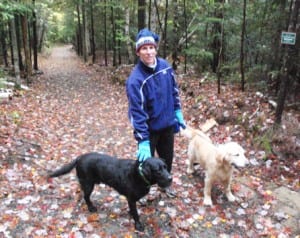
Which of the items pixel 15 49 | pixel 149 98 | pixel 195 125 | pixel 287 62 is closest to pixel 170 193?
pixel 149 98

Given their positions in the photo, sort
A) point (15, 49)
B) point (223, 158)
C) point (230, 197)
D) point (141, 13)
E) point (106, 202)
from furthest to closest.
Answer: point (141, 13), point (15, 49), point (230, 197), point (106, 202), point (223, 158)

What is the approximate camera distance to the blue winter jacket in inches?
146

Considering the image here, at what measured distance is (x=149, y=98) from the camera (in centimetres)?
382

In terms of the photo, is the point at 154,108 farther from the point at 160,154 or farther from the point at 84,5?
the point at 84,5

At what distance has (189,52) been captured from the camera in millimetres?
11688

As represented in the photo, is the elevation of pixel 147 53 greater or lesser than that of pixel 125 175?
greater

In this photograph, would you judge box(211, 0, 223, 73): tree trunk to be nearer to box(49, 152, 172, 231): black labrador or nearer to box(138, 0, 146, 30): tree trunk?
box(138, 0, 146, 30): tree trunk

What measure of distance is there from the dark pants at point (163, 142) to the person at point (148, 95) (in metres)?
0.02

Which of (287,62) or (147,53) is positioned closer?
(147,53)

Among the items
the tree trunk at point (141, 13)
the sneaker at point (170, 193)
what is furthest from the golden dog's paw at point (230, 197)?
the tree trunk at point (141, 13)

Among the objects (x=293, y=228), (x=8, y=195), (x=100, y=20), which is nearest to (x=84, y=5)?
(x=100, y=20)

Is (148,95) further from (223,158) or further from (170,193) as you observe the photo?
(170,193)

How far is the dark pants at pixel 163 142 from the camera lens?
14.0 feet

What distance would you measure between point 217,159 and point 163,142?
95 cm
